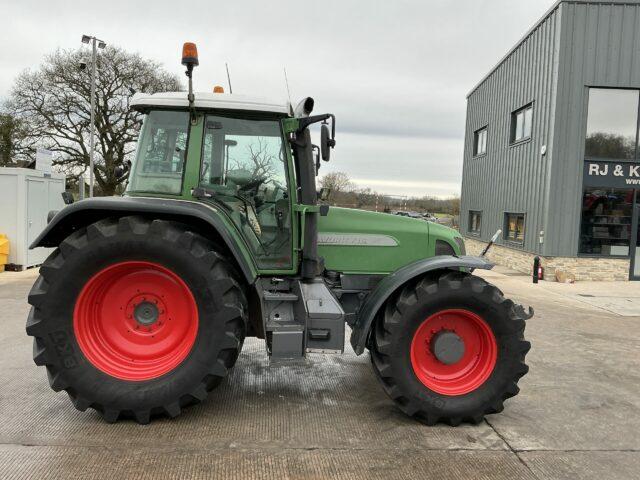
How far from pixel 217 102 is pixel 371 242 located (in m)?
1.76

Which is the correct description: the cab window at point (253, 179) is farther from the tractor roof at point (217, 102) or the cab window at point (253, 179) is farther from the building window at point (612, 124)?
the building window at point (612, 124)

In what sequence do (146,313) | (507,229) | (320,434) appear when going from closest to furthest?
(320,434), (146,313), (507,229)

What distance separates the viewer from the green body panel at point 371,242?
440 cm

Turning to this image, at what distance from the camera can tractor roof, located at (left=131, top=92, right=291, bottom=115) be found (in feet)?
12.6

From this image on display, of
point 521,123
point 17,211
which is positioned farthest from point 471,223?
point 17,211

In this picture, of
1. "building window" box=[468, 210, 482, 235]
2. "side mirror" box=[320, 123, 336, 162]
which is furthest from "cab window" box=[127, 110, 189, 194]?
"building window" box=[468, 210, 482, 235]

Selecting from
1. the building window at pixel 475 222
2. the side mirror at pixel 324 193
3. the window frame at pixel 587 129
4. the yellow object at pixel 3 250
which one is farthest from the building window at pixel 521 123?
the yellow object at pixel 3 250

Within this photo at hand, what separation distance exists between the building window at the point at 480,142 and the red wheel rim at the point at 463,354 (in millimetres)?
15354

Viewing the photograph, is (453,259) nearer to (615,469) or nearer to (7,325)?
(615,469)

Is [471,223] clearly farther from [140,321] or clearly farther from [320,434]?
[140,321]

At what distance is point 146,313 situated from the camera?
3760 mm

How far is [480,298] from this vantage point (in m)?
3.76

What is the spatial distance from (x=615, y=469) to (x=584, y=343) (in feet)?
11.4

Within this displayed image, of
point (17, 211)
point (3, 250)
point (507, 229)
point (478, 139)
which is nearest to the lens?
point (3, 250)
